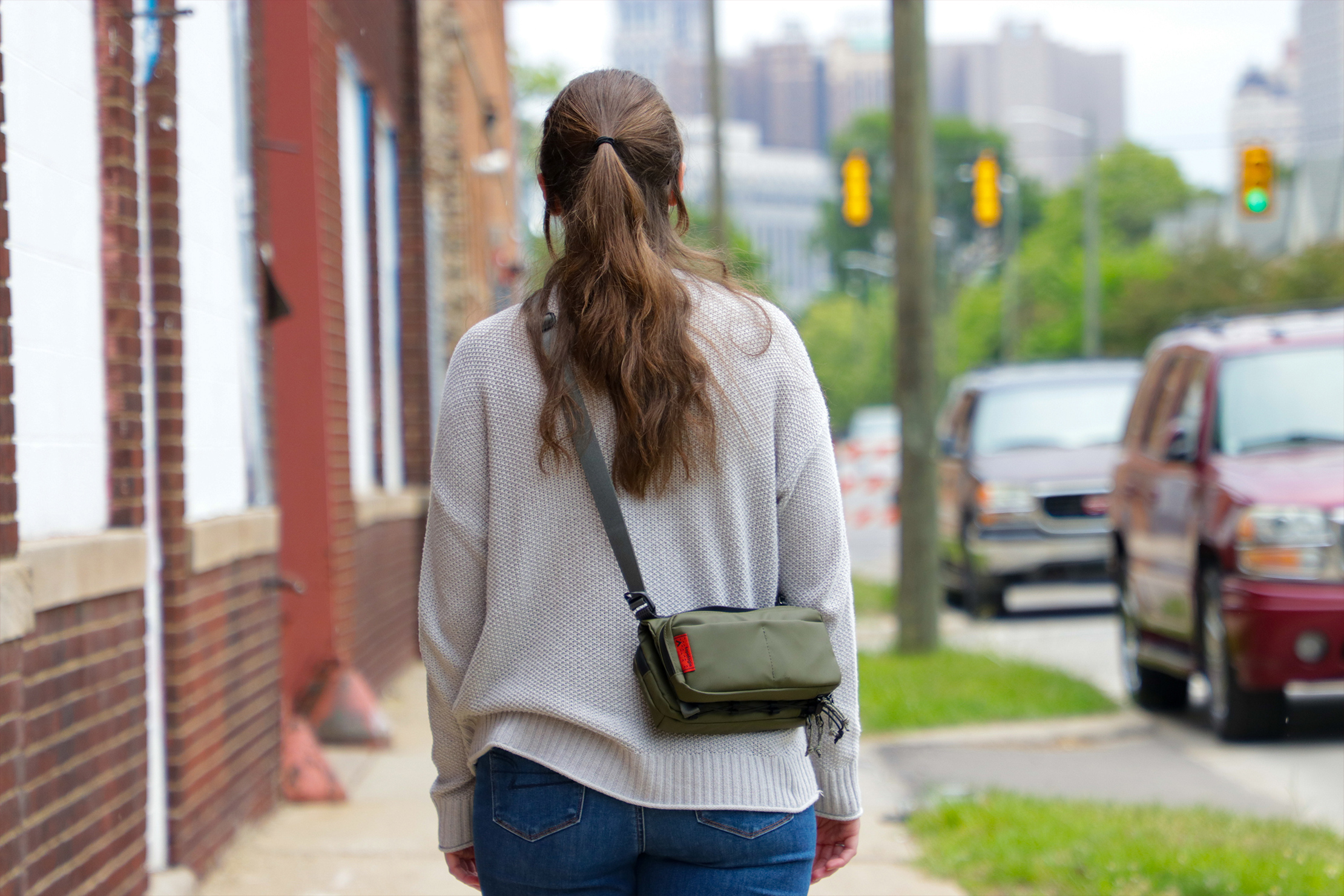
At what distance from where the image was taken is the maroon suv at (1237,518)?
23.6 ft

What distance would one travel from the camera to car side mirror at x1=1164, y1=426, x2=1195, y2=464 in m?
8.13

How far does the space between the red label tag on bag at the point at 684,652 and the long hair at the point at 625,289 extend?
202mm

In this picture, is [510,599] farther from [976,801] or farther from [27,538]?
[976,801]

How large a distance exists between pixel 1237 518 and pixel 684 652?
18.9 ft

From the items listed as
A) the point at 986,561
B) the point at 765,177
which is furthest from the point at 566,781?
the point at 765,177

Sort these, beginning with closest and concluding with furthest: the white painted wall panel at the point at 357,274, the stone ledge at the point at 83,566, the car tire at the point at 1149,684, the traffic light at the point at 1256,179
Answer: the stone ledge at the point at 83,566
the car tire at the point at 1149,684
the white painted wall panel at the point at 357,274
the traffic light at the point at 1256,179

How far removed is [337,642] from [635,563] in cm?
572

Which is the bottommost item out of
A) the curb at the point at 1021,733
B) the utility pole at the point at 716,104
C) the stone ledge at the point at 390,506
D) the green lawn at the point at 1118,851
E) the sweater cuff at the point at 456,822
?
the curb at the point at 1021,733

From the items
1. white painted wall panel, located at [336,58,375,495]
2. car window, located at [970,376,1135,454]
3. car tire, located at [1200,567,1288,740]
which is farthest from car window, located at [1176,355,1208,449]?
car window, located at [970,376,1135,454]

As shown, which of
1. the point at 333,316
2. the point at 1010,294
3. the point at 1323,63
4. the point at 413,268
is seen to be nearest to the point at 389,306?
the point at 413,268

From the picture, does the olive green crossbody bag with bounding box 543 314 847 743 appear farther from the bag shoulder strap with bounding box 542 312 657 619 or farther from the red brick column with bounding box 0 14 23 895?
the red brick column with bounding box 0 14 23 895

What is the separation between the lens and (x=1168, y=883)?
479 cm

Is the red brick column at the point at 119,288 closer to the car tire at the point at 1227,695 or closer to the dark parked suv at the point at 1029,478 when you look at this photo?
the car tire at the point at 1227,695

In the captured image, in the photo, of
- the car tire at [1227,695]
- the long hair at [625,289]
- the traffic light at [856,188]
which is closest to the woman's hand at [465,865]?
the long hair at [625,289]
